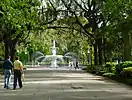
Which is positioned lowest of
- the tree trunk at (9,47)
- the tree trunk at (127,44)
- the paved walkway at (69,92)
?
the paved walkway at (69,92)

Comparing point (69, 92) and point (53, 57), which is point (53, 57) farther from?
point (69, 92)

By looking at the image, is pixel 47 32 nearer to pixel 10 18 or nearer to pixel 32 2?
pixel 32 2

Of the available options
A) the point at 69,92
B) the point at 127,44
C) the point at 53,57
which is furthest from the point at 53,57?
the point at 69,92

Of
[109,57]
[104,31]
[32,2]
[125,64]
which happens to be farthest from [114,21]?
[109,57]

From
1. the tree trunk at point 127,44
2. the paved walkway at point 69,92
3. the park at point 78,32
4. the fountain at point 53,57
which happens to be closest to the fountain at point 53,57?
the fountain at point 53,57

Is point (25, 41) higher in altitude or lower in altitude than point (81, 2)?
lower

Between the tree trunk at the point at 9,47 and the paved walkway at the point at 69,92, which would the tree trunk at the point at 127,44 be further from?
the tree trunk at the point at 9,47

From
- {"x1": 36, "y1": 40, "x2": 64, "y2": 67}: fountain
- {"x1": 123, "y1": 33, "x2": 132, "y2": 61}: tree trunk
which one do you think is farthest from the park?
{"x1": 36, "y1": 40, "x2": 64, "y2": 67}: fountain

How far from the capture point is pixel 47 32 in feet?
197

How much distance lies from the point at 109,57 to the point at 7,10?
1351 inches

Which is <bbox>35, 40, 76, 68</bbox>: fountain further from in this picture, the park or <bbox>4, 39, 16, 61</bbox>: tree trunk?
<bbox>4, 39, 16, 61</bbox>: tree trunk

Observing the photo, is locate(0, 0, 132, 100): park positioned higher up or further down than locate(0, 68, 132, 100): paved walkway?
higher up

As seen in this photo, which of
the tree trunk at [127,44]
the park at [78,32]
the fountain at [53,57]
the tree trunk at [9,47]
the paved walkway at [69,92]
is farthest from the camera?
the fountain at [53,57]

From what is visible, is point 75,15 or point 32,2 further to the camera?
point 75,15
